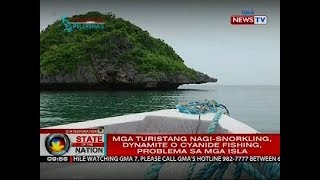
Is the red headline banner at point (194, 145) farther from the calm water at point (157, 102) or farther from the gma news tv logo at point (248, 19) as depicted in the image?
the gma news tv logo at point (248, 19)

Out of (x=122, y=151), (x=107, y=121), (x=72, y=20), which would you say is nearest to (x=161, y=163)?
(x=122, y=151)

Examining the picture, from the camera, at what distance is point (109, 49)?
11.2 ft

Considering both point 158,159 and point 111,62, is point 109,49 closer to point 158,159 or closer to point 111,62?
point 111,62

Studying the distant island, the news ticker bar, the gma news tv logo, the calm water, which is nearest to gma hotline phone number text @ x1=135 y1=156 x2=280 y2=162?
the news ticker bar

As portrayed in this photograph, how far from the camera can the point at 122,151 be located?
313 cm

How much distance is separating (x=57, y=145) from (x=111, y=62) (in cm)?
75

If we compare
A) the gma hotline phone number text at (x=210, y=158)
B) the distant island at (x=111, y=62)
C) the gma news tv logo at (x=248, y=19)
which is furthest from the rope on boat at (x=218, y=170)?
the gma news tv logo at (x=248, y=19)

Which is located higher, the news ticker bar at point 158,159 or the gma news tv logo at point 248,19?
the gma news tv logo at point 248,19

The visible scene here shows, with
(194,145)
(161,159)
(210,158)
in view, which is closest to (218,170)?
(210,158)

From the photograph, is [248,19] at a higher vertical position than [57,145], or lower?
higher

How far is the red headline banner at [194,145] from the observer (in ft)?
10.3

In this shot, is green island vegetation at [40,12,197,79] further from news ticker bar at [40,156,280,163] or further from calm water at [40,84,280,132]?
news ticker bar at [40,156,280,163]

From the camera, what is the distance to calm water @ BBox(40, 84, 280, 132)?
3.20 meters
